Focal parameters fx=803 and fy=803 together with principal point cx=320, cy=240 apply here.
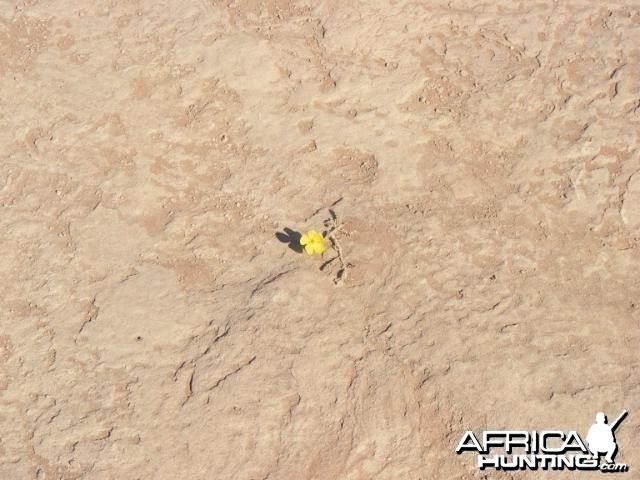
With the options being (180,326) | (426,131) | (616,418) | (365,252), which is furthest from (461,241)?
(180,326)

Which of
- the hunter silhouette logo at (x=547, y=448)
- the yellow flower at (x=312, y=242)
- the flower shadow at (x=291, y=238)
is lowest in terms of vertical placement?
the hunter silhouette logo at (x=547, y=448)

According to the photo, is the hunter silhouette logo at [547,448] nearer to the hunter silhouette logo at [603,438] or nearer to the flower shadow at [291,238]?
the hunter silhouette logo at [603,438]

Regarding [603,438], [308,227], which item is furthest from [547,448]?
[308,227]

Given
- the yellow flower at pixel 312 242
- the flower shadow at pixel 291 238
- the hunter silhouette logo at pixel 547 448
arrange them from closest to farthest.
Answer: the hunter silhouette logo at pixel 547 448 < the yellow flower at pixel 312 242 < the flower shadow at pixel 291 238

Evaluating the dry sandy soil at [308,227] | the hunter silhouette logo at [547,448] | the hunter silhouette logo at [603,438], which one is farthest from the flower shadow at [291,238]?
the hunter silhouette logo at [603,438]

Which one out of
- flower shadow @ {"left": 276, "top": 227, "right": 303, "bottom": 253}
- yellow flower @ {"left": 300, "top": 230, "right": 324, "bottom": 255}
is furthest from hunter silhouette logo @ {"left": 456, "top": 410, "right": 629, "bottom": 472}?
flower shadow @ {"left": 276, "top": 227, "right": 303, "bottom": 253}

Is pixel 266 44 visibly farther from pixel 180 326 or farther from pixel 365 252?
pixel 180 326

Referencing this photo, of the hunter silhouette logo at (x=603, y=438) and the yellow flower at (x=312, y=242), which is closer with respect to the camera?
the hunter silhouette logo at (x=603, y=438)

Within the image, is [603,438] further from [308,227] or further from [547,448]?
[308,227]

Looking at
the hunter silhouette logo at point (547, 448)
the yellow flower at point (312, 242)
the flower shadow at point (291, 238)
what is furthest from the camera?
the flower shadow at point (291, 238)
